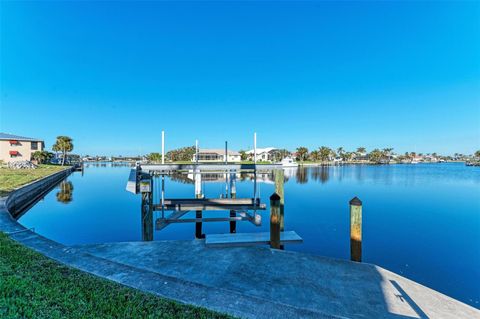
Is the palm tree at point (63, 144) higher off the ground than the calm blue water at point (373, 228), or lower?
higher

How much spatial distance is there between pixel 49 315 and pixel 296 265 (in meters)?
3.40

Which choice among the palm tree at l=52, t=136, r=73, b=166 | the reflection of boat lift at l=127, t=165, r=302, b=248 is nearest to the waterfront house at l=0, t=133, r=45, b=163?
the palm tree at l=52, t=136, r=73, b=166

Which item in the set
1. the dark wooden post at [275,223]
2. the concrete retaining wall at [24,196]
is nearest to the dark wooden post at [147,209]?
the dark wooden post at [275,223]

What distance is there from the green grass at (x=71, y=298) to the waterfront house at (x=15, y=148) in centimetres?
4347

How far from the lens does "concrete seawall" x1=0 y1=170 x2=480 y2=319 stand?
266 centimetres

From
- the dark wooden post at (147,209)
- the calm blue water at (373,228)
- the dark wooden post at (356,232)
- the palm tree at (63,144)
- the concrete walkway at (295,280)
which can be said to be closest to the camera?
the concrete walkway at (295,280)

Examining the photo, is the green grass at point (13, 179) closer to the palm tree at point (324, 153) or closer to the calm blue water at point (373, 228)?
the calm blue water at point (373, 228)

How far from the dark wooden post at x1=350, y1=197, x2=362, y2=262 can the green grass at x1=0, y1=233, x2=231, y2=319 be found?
335cm

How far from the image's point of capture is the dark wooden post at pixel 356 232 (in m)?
4.55

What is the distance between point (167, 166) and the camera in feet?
21.0

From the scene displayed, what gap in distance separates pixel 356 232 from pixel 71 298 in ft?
15.1

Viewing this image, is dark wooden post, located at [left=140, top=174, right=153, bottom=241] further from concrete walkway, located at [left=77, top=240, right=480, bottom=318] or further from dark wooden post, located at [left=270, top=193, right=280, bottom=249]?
dark wooden post, located at [left=270, top=193, right=280, bottom=249]

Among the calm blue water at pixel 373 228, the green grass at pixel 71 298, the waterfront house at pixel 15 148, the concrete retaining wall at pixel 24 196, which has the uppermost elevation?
the waterfront house at pixel 15 148

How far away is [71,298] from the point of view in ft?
8.05
